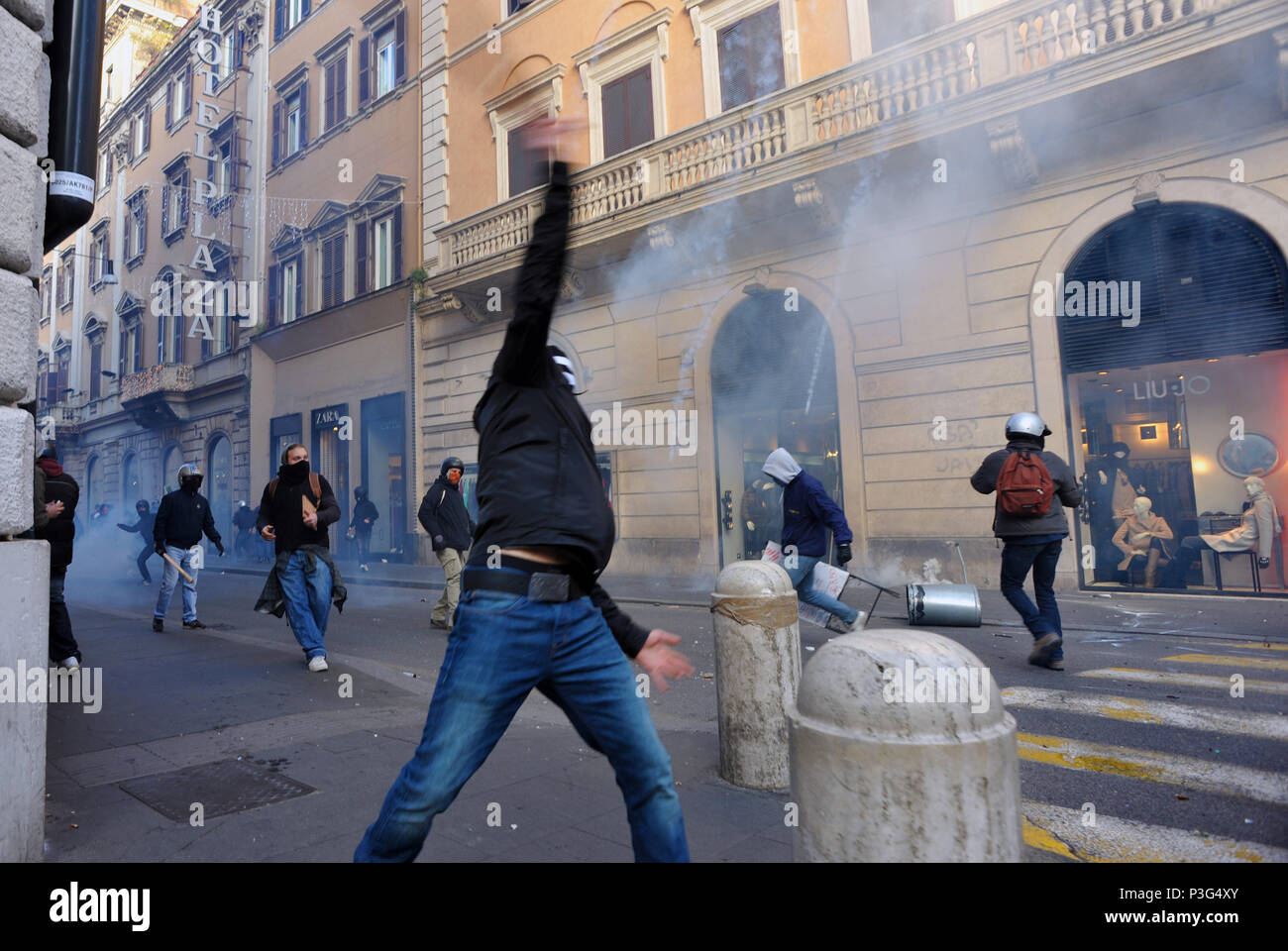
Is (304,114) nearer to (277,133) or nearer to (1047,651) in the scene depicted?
(277,133)

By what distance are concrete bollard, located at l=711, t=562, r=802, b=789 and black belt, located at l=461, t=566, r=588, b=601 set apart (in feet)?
5.71

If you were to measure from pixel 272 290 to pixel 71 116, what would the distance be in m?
23.1

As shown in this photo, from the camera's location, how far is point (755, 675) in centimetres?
360

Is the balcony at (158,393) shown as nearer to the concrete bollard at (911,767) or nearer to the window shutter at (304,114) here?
the window shutter at (304,114)

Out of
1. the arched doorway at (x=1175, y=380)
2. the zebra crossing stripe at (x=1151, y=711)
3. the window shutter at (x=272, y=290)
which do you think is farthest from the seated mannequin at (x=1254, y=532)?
the window shutter at (x=272, y=290)

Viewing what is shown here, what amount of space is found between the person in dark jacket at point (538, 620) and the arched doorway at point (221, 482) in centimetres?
2649

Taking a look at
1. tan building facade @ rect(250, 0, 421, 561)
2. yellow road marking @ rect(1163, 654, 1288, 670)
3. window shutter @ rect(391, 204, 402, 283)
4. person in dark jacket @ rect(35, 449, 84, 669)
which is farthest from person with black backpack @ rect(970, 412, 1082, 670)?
window shutter @ rect(391, 204, 402, 283)

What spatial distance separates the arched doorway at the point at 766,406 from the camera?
41.7 ft

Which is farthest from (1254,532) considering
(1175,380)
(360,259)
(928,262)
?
(360,259)
